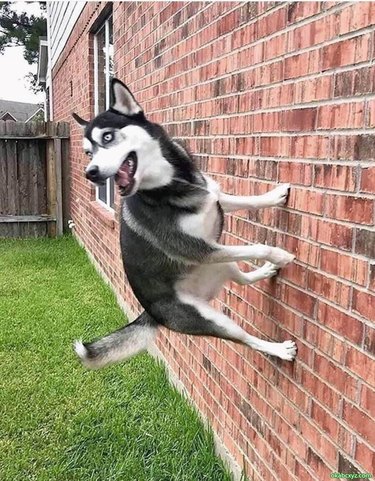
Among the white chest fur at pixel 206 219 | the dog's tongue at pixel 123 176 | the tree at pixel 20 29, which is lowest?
the white chest fur at pixel 206 219

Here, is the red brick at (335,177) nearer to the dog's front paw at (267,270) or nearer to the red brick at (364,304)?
the red brick at (364,304)

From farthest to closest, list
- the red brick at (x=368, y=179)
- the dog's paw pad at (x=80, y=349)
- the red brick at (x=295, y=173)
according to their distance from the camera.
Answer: the dog's paw pad at (x=80, y=349)
the red brick at (x=295, y=173)
the red brick at (x=368, y=179)

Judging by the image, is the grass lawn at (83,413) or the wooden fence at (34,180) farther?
the wooden fence at (34,180)

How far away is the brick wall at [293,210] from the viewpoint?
1.92m

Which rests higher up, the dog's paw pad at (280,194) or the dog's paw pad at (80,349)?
the dog's paw pad at (280,194)

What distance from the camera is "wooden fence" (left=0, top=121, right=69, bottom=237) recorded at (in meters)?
11.1

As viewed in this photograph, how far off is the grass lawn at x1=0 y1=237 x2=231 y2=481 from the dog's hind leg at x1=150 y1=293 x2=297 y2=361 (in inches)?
37.4

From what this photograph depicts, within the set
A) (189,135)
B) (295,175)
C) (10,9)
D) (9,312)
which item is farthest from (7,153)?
(10,9)

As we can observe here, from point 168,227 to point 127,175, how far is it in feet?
1.09

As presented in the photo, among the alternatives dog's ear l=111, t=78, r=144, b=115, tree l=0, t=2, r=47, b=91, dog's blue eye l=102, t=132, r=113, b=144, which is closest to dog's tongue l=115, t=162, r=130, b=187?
dog's blue eye l=102, t=132, r=113, b=144

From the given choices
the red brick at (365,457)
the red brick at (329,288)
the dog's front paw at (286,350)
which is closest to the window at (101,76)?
the dog's front paw at (286,350)

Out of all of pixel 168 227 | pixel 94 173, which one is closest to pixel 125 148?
pixel 94 173

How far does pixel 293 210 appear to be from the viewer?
96.1 inches

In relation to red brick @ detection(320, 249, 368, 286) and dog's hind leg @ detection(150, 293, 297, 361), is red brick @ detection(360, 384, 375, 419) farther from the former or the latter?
dog's hind leg @ detection(150, 293, 297, 361)
